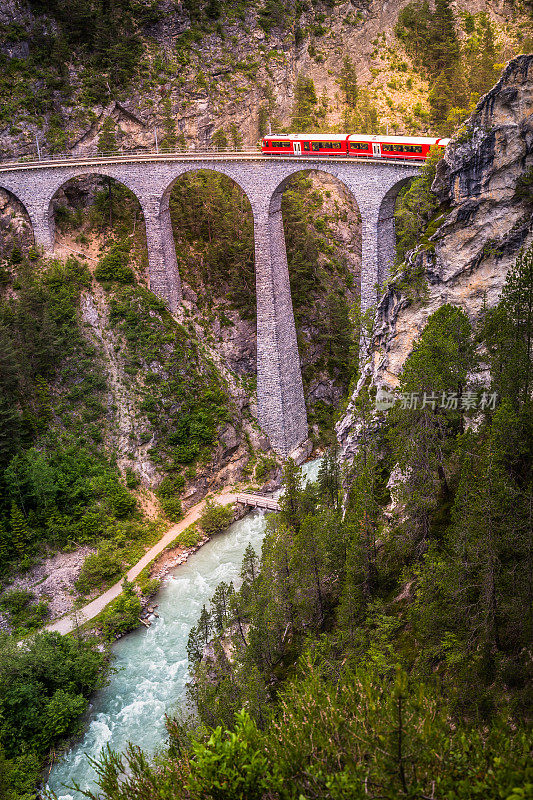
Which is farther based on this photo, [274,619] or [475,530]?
[274,619]

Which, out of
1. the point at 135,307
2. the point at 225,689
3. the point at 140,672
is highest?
the point at 135,307

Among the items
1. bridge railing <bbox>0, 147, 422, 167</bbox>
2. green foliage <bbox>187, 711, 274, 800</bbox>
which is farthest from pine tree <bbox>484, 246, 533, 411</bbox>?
bridge railing <bbox>0, 147, 422, 167</bbox>

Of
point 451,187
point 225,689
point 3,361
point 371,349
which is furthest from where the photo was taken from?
point 3,361

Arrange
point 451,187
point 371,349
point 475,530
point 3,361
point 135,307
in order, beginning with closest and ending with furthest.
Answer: point 475,530 < point 451,187 < point 371,349 < point 3,361 < point 135,307

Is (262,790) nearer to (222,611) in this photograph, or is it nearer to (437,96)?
(222,611)

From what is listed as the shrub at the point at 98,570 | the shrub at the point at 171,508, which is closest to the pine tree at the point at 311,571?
the shrub at the point at 98,570

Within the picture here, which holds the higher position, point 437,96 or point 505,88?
point 437,96

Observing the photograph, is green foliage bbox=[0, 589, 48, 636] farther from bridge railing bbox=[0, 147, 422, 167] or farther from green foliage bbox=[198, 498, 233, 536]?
bridge railing bbox=[0, 147, 422, 167]

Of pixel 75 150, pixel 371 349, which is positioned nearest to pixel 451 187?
pixel 371 349
